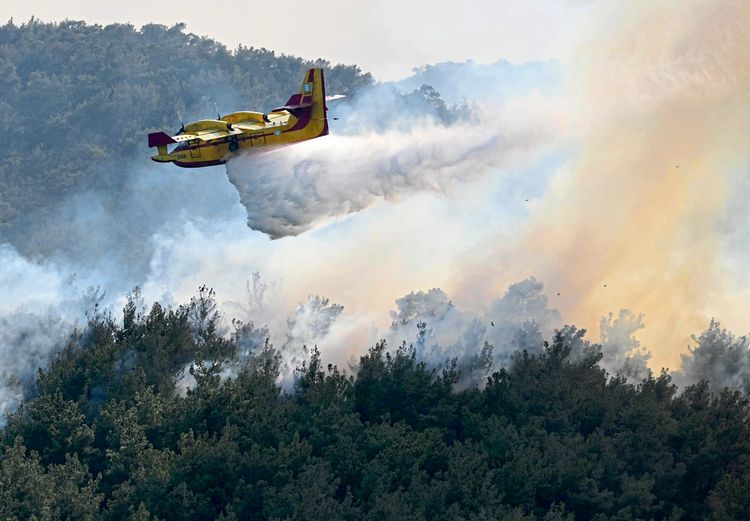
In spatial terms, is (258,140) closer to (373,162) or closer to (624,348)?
(373,162)

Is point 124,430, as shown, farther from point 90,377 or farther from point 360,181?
point 360,181

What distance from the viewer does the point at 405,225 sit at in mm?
107188

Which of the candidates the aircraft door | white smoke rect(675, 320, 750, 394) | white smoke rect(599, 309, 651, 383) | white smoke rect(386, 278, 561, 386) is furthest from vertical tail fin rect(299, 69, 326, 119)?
white smoke rect(675, 320, 750, 394)

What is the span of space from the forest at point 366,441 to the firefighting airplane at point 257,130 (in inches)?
348

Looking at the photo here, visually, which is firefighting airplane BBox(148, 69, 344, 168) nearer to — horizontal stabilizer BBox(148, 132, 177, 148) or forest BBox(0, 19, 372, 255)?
horizontal stabilizer BBox(148, 132, 177, 148)

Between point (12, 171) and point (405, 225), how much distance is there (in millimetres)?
76245

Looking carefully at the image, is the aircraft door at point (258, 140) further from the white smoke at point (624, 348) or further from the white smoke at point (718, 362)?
the white smoke at point (718, 362)

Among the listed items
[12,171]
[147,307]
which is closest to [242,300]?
[147,307]

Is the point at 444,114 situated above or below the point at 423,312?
above

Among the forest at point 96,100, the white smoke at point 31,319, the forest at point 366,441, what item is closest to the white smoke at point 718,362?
the forest at point 366,441

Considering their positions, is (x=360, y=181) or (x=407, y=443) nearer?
(x=407, y=443)

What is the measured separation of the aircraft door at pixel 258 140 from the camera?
72000mm

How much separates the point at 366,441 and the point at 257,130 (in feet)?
41.7

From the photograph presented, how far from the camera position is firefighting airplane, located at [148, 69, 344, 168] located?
7125cm
